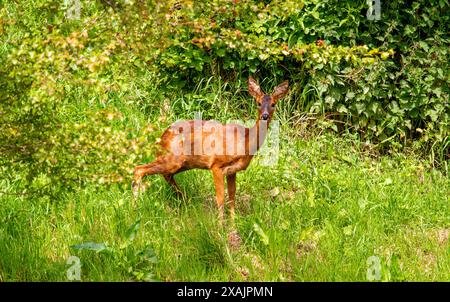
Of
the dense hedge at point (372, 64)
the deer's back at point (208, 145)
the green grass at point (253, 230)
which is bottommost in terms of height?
the green grass at point (253, 230)

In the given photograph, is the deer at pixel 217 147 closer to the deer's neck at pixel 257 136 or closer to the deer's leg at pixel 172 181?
the deer's neck at pixel 257 136

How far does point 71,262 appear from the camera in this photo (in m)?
5.93

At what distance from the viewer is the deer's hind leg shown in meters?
6.57

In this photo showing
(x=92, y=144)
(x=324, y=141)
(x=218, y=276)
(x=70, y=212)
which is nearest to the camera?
(x=92, y=144)

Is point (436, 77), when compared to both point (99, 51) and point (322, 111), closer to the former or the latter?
point (322, 111)

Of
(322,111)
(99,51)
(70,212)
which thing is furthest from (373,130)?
(99,51)

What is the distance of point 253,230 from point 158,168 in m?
0.97

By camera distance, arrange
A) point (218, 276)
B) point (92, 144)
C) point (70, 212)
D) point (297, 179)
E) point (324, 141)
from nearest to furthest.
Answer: point (92, 144)
point (218, 276)
point (70, 212)
point (297, 179)
point (324, 141)

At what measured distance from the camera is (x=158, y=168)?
6.67m

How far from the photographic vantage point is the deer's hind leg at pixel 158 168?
6573 millimetres

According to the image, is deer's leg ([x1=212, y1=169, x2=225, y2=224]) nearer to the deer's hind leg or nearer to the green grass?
the green grass

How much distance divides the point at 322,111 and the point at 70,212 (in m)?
3.32

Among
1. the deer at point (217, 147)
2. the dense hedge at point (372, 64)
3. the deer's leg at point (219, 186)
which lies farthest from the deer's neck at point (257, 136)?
the dense hedge at point (372, 64)

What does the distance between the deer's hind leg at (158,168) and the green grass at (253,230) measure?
16 centimetres
